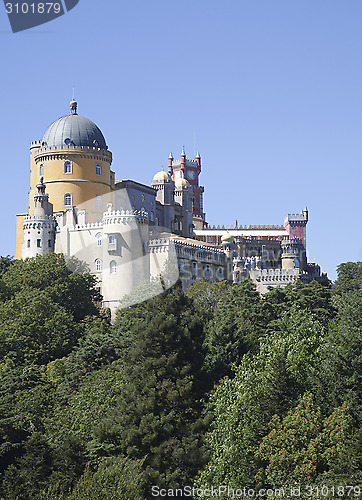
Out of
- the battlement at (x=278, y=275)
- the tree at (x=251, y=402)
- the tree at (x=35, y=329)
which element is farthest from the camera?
the battlement at (x=278, y=275)

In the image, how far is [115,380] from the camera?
55844 millimetres

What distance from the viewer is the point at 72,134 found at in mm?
93188

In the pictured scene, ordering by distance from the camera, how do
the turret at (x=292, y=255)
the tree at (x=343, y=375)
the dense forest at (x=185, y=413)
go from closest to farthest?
the dense forest at (x=185, y=413), the tree at (x=343, y=375), the turret at (x=292, y=255)

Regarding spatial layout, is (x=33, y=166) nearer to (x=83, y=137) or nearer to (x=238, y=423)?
(x=83, y=137)

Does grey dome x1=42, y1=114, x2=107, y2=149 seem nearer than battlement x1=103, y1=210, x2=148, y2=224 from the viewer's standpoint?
No

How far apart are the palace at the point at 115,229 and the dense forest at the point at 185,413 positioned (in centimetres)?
2051

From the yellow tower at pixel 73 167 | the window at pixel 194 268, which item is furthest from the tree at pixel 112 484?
the yellow tower at pixel 73 167

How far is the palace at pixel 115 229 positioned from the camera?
3265 inches

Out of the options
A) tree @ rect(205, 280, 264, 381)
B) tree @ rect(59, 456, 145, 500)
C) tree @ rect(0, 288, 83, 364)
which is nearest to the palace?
tree @ rect(0, 288, 83, 364)

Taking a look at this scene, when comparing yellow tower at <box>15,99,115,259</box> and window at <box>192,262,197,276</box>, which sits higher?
yellow tower at <box>15,99,115,259</box>

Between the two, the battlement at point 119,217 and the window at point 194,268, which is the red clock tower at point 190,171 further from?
the battlement at point 119,217

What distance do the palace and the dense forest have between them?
20507mm

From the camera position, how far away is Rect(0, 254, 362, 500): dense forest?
43219 millimetres

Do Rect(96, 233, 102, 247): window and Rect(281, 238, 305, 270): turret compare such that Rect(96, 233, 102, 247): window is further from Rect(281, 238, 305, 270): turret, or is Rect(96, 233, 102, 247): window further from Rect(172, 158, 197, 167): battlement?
Rect(172, 158, 197, 167): battlement
